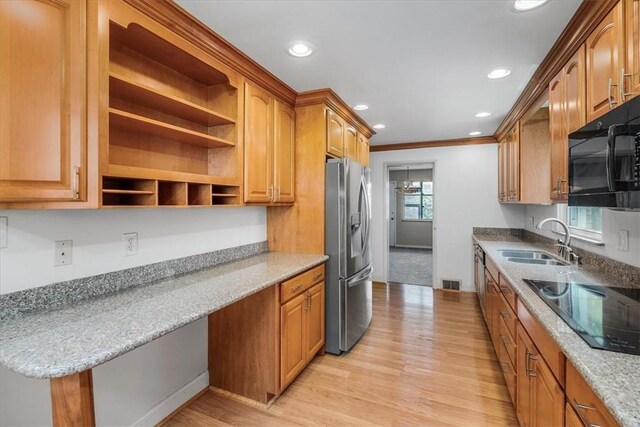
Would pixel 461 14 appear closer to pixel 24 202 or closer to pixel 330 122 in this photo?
pixel 330 122

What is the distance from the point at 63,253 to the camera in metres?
1.46

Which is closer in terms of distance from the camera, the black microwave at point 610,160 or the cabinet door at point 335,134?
the black microwave at point 610,160

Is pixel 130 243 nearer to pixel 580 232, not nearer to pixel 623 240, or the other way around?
pixel 623 240

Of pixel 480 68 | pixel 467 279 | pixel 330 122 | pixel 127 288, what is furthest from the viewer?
pixel 467 279

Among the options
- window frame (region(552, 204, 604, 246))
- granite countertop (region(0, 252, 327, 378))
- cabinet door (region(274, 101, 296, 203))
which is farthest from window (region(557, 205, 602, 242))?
granite countertop (region(0, 252, 327, 378))

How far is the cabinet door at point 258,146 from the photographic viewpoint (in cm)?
223

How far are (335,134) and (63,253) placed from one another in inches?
91.4

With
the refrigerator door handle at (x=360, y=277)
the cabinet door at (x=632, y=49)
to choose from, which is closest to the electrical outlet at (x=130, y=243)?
the refrigerator door handle at (x=360, y=277)

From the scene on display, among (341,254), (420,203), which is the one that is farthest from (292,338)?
(420,203)

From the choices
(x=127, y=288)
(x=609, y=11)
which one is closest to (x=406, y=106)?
(x=609, y=11)

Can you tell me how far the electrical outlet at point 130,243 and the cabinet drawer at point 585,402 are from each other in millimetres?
2122

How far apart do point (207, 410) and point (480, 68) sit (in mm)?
3105

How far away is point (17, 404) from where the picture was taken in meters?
1.31

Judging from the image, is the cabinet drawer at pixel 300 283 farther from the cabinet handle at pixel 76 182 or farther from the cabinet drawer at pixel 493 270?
the cabinet drawer at pixel 493 270
